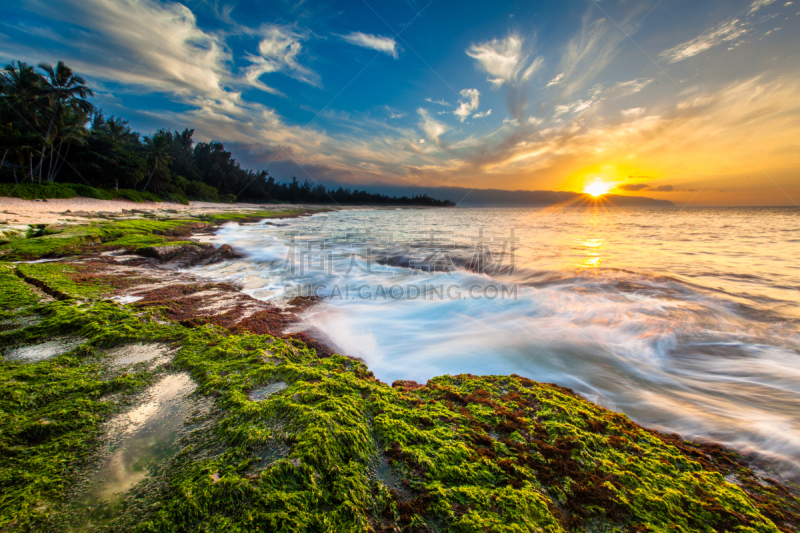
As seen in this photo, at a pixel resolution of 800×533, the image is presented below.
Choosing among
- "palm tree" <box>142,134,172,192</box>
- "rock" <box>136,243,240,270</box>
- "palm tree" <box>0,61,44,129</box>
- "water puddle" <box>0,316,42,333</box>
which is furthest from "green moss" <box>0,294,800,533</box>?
"palm tree" <box>142,134,172,192</box>

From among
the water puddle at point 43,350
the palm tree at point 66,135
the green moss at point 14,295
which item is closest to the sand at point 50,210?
the green moss at point 14,295

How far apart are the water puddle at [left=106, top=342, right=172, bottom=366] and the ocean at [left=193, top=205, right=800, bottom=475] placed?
170 centimetres

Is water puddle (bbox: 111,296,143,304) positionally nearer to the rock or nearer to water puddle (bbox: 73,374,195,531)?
water puddle (bbox: 73,374,195,531)

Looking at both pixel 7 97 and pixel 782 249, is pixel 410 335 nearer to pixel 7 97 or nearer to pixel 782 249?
pixel 782 249

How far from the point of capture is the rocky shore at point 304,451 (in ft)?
4.31

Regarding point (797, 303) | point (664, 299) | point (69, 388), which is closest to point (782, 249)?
point (797, 303)

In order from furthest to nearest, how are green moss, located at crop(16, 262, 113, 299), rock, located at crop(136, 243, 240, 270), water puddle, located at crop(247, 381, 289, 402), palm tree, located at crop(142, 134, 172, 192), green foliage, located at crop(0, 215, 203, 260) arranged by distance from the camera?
1. palm tree, located at crop(142, 134, 172, 192)
2. rock, located at crop(136, 243, 240, 270)
3. green foliage, located at crop(0, 215, 203, 260)
4. green moss, located at crop(16, 262, 113, 299)
5. water puddle, located at crop(247, 381, 289, 402)

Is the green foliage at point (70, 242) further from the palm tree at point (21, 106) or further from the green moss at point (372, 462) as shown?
the palm tree at point (21, 106)

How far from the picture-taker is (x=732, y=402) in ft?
10.6

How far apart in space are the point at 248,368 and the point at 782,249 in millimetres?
20200

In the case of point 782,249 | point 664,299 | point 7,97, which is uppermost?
point 7,97

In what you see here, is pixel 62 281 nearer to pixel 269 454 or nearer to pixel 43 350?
pixel 43 350

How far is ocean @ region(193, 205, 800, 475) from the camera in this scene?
321cm

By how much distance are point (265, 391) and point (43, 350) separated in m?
2.05
